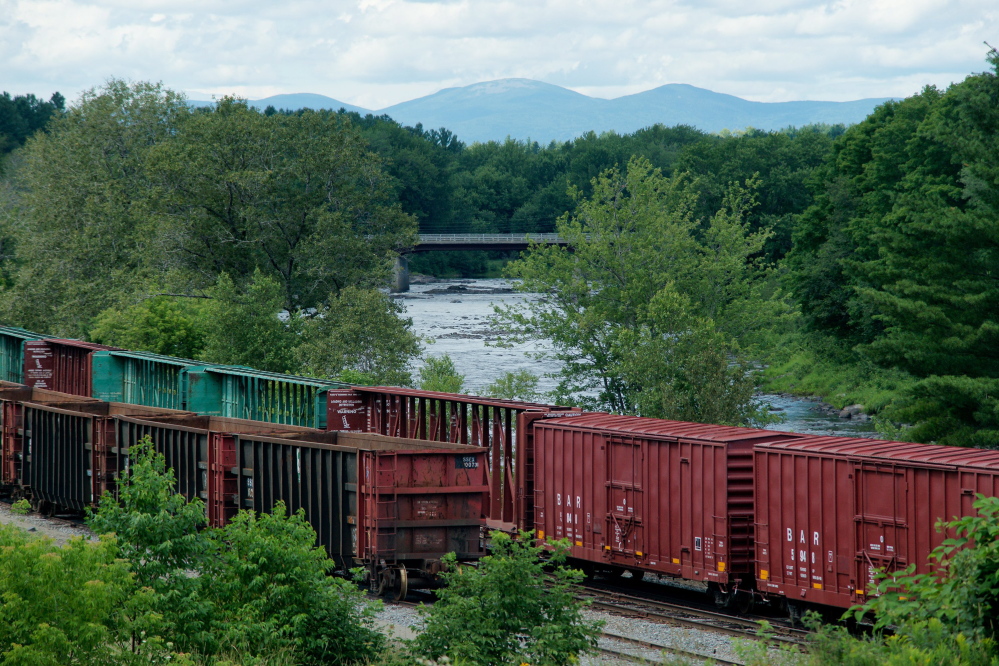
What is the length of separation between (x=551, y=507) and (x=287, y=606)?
892 centimetres

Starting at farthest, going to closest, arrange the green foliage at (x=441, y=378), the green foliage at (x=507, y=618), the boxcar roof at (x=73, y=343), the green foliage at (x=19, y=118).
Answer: the green foliage at (x=19, y=118), the green foliage at (x=441, y=378), the boxcar roof at (x=73, y=343), the green foliage at (x=507, y=618)

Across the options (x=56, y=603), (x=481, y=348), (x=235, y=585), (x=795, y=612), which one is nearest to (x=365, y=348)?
(x=481, y=348)

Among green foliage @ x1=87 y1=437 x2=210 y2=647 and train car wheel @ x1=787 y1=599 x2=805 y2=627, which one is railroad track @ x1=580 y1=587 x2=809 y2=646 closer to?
train car wheel @ x1=787 y1=599 x2=805 y2=627

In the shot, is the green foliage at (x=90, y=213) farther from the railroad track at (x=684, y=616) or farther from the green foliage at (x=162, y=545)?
the green foliage at (x=162, y=545)

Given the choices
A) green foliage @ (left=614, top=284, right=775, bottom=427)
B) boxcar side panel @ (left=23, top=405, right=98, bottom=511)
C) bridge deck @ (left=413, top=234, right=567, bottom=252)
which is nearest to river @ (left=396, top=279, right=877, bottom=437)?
green foliage @ (left=614, top=284, right=775, bottom=427)

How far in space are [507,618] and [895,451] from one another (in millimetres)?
7523

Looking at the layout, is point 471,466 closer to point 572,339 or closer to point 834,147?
point 572,339

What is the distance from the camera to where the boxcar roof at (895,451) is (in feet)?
47.4

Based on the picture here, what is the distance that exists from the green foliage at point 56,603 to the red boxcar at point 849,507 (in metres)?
10.1

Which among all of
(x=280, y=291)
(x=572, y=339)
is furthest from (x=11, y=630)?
(x=280, y=291)

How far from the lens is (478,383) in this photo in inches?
1993

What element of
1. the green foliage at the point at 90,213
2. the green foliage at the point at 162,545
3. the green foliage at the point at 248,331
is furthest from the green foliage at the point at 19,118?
the green foliage at the point at 162,545

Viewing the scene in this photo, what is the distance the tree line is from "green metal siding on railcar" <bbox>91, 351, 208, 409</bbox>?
872 centimetres

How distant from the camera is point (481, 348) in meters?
64.3
